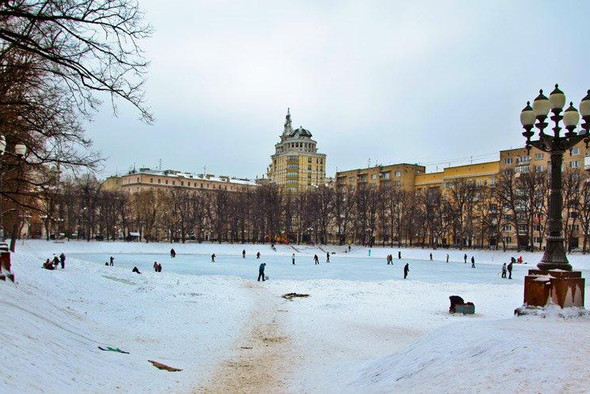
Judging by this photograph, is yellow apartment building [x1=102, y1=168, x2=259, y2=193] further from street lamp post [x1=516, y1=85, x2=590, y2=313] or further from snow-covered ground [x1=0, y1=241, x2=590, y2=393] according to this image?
street lamp post [x1=516, y1=85, x2=590, y2=313]

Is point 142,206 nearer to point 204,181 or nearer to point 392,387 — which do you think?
point 204,181

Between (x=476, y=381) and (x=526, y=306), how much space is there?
5.36m

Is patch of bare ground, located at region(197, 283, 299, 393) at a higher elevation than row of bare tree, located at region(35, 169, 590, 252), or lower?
lower

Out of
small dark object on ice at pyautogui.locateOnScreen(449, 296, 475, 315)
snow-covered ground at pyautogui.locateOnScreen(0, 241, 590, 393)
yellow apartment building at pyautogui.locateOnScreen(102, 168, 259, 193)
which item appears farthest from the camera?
yellow apartment building at pyautogui.locateOnScreen(102, 168, 259, 193)

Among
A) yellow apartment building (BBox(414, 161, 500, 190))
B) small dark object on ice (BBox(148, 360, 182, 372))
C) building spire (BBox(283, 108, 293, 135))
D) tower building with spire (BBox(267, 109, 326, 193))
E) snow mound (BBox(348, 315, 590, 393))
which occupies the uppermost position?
building spire (BBox(283, 108, 293, 135))

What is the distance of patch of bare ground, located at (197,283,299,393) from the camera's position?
34.8 ft

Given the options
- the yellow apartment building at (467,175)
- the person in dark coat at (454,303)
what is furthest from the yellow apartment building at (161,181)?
the person in dark coat at (454,303)

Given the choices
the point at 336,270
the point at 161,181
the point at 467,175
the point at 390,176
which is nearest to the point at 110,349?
the point at 336,270

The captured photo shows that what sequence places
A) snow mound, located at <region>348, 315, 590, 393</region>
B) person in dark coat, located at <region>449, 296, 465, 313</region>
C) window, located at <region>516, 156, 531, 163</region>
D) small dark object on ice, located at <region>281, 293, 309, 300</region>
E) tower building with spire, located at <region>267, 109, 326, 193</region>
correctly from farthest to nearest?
tower building with spire, located at <region>267, 109, 326, 193</region> → window, located at <region>516, 156, 531, 163</region> → small dark object on ice, located at <region>281, 293, 309, 300</region> → person in dark coat, located at <region>449, 296, 465, 313</region> → snow mound, located at <region>348, 315, 590, 393</region>

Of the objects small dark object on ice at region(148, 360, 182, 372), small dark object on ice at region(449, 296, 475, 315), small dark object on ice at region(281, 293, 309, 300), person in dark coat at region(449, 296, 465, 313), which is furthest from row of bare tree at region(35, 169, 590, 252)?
small dark object on ice at region(148, 360, 182, 372)

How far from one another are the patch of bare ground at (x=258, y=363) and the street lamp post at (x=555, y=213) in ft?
18.9

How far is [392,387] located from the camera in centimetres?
834

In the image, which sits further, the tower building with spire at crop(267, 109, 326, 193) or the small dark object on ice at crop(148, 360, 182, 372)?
the tower building with spire at crop(267, 109, 326, 193)

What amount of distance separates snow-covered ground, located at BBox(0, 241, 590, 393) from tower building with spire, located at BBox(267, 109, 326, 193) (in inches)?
5363
